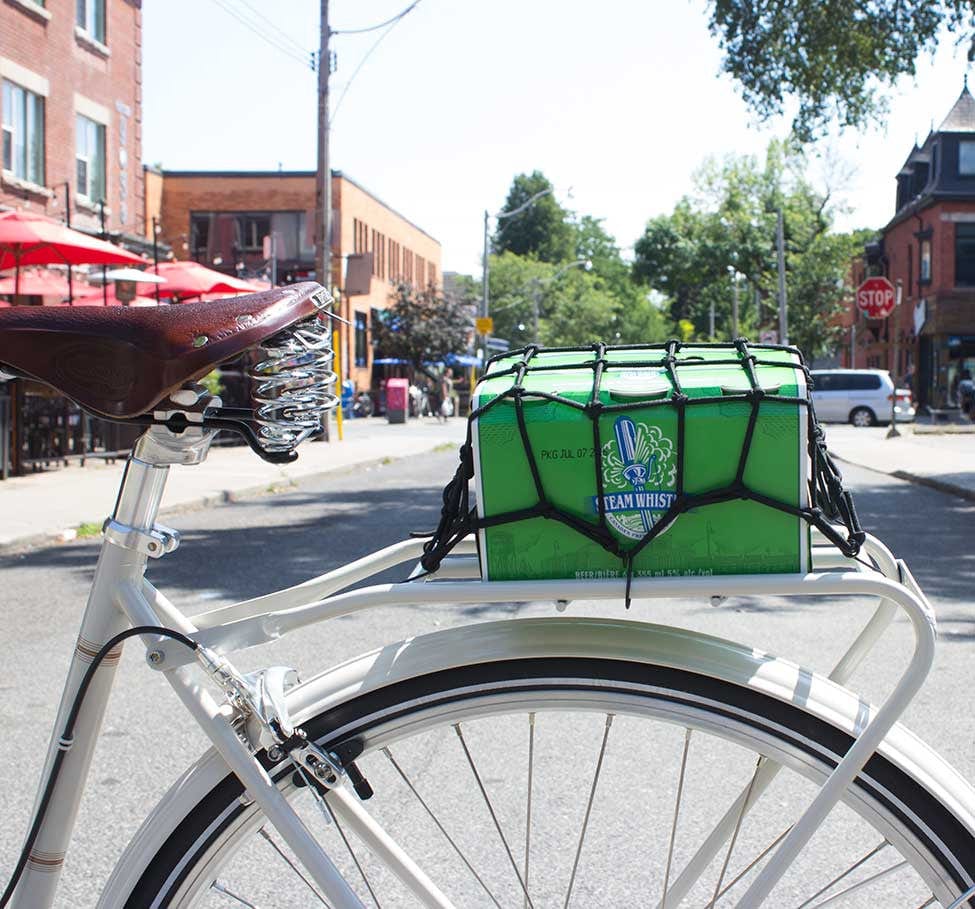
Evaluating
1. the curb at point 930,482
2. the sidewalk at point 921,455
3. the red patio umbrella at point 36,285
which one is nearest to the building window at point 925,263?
the sidewalk at point 921,455

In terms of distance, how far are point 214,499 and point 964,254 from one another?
42209 millimetres

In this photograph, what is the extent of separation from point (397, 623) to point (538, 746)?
2411mm

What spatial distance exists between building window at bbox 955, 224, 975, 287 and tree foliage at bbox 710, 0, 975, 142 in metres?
33.7

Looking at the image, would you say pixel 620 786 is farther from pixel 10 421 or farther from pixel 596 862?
pixel 10 421

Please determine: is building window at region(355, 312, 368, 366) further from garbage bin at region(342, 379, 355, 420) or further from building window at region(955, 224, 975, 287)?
building window at region(955, 224, 975, 287)

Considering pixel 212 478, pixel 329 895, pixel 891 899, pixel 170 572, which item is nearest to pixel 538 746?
pixel 891 899

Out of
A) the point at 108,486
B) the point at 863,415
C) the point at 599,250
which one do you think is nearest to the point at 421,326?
the point at 863,415

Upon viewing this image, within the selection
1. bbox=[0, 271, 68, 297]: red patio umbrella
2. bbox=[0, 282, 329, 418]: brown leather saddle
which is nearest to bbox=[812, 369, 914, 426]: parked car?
bbox=[0, 271, 68, 297]: red patio umbrella

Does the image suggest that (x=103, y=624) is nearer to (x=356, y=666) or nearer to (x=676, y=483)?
(x=356, y=666)

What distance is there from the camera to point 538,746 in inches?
178

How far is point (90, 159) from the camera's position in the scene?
24.2 meters

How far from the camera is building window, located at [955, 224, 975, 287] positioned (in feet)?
161

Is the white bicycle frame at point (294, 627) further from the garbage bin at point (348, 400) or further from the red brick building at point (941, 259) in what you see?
the red brick building at point (941, 259)

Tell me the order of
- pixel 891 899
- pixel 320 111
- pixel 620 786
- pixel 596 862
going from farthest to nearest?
pixel 320 111
pixel 620 786
pixel 596 862
pixel 891 899
